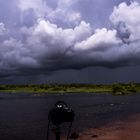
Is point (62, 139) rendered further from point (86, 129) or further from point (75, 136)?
point (86, 129)

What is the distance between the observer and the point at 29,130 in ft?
149

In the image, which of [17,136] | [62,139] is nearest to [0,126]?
[17,136]

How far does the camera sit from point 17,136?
4131 centimetres

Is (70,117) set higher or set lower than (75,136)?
higher

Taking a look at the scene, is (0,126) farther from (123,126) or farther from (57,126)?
(57,126)

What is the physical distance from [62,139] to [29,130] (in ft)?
31.1

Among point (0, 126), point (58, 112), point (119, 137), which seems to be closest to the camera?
point (58, 112)

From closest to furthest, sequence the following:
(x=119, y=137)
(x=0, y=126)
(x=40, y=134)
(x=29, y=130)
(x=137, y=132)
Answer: (x=119, y=137) → (x=137, y=132) → (x=40, y=134) → (x=29, y=130) → (x=0, y=126)

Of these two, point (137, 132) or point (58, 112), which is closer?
point (58, 112)

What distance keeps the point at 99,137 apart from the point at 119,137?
2.12m

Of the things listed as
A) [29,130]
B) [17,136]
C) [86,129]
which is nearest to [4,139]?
[17,136]

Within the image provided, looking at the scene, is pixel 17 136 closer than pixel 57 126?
No

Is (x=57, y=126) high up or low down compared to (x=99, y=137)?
up

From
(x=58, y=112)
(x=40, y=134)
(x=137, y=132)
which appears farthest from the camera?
(x=40, y=134)
